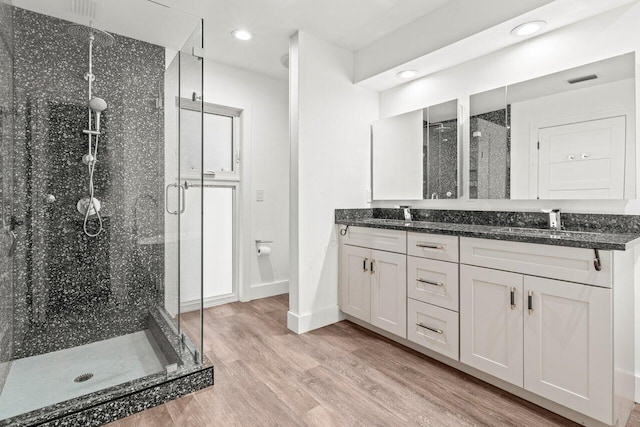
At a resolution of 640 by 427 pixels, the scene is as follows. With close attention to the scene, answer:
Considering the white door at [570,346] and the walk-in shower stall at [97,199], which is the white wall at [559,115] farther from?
the walk-in shower stall at [97,199]

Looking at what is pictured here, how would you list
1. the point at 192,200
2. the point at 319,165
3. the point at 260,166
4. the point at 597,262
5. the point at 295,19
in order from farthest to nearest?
the point at 260,166 < the point at 319,165 < the point at 295,19 < the point at 192,200 < the point at 597,262

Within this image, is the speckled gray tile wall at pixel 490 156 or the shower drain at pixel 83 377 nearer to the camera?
the shower drain at pixel 83 377

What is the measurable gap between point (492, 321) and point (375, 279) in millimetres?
884

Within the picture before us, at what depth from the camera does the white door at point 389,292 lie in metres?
2.27

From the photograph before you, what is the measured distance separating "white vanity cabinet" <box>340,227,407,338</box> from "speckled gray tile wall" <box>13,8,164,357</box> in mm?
1490

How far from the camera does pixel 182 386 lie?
5.73 feet

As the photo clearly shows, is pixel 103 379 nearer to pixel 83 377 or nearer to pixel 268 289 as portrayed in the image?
pixel 83 377

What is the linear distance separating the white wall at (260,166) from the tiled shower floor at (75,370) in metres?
1.35

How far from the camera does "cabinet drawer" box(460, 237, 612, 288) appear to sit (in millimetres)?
1414

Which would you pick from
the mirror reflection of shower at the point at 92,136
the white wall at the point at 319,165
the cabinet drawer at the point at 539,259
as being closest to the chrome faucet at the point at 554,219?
the cabinet drawer at the point at 539,259

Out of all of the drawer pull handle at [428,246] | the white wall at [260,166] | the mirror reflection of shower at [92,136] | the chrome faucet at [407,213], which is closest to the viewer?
the drawer pull handle at [428,246]

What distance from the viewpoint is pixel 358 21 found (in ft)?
8.03

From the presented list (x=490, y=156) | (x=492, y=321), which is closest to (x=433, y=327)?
(x=492, y=321)

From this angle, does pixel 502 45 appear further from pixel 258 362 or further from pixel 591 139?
pixel 258 362
